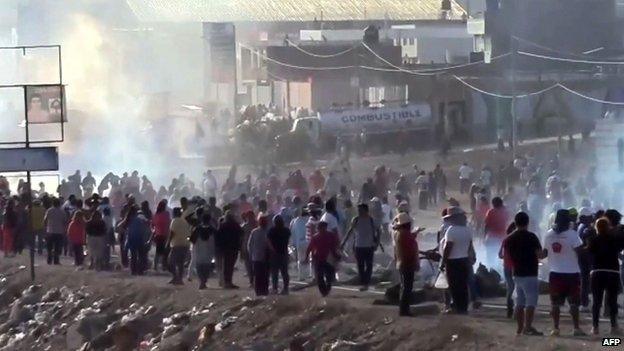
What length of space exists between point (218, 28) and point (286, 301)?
4327cm

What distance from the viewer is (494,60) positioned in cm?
6122

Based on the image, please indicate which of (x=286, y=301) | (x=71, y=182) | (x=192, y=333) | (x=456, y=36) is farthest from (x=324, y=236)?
(x=456, y=36)

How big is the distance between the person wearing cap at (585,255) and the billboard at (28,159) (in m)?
11.4

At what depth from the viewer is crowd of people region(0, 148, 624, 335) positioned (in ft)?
54.9

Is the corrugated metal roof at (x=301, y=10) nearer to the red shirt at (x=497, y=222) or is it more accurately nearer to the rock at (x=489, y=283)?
the red shirt at (x=497, y=222)

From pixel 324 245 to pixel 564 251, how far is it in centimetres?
552

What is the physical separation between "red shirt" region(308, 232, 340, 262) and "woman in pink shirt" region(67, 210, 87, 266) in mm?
7698

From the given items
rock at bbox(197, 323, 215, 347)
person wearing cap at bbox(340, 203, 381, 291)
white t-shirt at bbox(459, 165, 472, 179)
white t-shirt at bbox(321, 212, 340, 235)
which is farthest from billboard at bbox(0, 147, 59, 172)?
white t-shirt at bbox(459, 165, 472, 179)

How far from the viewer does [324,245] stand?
852 inches

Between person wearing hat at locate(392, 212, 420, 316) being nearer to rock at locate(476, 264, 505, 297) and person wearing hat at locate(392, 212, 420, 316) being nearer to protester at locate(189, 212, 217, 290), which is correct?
rock at locate(476, 264, 505, 297)

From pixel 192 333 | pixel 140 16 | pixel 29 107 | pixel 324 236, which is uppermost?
pixel 140 16

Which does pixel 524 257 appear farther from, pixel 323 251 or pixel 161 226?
pixel 161 226

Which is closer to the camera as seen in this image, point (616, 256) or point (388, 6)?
point (616, 256)

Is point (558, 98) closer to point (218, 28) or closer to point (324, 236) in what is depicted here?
point (218, 28)
